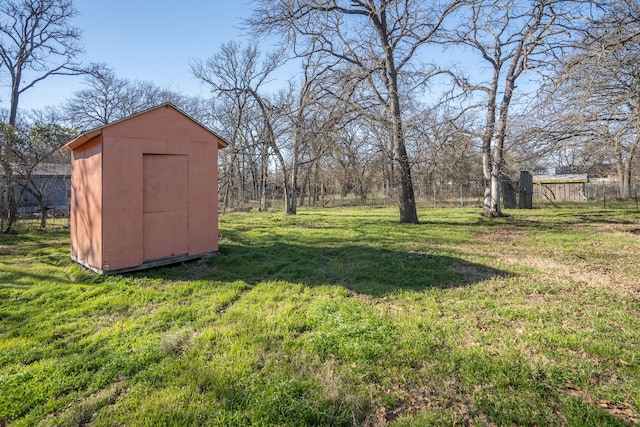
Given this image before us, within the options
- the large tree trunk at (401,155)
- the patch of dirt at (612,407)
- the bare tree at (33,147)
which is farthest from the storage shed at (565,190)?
the bare tree at (33,147)

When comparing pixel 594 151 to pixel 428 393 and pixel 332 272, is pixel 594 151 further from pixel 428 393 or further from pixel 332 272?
pixel 428 393

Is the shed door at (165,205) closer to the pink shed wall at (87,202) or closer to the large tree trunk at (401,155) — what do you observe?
the pink shed wall at (87,202)

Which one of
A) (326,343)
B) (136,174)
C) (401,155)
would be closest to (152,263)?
(136,174)

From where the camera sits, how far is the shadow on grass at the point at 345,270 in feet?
16.6

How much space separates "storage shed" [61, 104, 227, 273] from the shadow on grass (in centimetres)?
47

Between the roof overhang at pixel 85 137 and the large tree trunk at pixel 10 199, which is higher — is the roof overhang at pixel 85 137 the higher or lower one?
the higher one

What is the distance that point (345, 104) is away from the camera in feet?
35.7

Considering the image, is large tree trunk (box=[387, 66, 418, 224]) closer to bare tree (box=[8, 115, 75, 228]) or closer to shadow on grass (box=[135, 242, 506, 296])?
shadow on grass (box=[135, 242, 506, 296])

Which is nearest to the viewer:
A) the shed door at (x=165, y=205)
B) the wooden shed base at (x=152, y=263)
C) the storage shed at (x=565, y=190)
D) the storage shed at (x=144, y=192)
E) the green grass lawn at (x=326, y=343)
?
the green grass lawn at (x=326, y=343)

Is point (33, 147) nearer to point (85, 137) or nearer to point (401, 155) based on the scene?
point (85, 137)

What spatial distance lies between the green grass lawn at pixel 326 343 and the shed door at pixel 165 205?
0.54m

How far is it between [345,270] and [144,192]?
395cm

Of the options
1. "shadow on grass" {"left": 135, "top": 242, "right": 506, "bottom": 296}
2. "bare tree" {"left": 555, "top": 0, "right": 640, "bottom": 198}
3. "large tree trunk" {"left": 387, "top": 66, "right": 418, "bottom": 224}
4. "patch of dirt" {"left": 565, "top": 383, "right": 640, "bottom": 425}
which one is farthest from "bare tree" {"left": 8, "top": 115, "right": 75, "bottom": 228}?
"bare tree" {"left": 555, "top": 0, "right": 640, "bottom": 198}

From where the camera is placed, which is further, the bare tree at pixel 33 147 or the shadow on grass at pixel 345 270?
the bare tree at pixel 33 147
